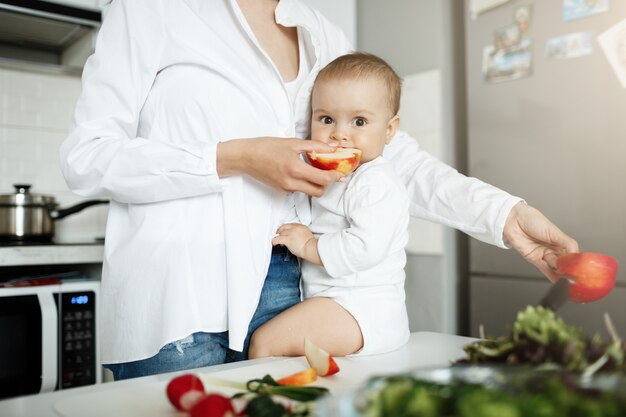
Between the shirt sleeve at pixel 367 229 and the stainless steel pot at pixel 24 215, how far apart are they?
142 centimetres

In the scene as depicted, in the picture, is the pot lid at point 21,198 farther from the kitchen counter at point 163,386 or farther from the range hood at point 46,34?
the kitchen counter at point 163,386

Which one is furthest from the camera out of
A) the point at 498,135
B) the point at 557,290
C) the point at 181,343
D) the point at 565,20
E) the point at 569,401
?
the point at 498,135

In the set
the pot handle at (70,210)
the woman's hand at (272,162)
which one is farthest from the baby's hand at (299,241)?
the pot handle at (70,210)

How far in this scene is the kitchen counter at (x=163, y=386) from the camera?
59 centimetres

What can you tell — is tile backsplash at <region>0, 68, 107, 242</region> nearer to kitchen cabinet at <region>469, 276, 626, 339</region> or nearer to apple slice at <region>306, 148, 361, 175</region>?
kitchen cabinet at <region>469, 276, 626, 339</region>

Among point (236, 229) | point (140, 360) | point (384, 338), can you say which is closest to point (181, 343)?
point (140, 360)

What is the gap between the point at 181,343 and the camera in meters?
0.91

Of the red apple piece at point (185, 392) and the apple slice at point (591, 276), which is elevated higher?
the apple slice at point (591, 276)

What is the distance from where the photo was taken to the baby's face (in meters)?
1.11

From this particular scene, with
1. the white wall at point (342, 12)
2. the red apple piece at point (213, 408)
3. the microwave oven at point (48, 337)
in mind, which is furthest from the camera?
the white wall at point (342, 12)

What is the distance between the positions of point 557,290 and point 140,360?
63 centimetres

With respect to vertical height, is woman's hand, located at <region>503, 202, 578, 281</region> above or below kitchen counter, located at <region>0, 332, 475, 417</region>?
above

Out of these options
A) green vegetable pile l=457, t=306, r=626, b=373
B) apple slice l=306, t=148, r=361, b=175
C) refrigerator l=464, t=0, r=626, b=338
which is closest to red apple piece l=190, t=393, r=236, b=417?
green vegetable pile l=457, t=306, r=626, b=373

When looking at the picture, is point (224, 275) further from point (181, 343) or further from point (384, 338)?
point (384, 338)
